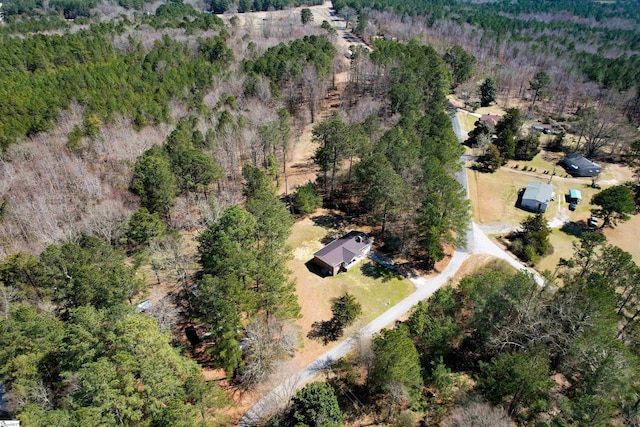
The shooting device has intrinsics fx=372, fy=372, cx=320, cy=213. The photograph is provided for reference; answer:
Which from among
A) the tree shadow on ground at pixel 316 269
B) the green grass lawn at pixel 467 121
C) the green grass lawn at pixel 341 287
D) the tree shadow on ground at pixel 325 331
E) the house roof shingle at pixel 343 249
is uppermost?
the green grass lawn at pixel 467 121

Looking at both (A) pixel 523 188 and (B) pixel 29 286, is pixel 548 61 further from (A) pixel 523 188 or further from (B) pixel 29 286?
(B) pixel 29 286

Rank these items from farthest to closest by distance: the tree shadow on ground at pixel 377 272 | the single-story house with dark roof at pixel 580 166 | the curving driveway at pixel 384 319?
the single-story house with dark roof at pixel 580 166
the tree shadow on ground at pixel 377 272
the curving driveway at pixel 384 319

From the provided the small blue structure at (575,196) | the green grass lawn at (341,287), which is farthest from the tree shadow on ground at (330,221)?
the small blue structure at (575,196)

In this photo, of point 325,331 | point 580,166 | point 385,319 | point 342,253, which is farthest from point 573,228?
point 325,331

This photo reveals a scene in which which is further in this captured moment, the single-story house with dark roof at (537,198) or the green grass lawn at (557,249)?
the single-story house with dark roof at (537,198)

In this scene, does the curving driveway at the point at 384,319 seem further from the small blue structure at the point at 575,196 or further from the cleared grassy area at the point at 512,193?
the small blue structure at the point at 575,196

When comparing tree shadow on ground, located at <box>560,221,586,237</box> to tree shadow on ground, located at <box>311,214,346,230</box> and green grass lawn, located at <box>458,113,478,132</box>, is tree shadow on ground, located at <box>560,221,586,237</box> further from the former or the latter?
green grass lawn, located at <box>458,113,478,132</box>

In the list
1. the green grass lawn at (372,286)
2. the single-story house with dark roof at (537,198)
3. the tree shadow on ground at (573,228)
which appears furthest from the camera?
the single-story house with dark roof at (537,198)

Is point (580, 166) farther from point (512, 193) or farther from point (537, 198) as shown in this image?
point (537, 198)
